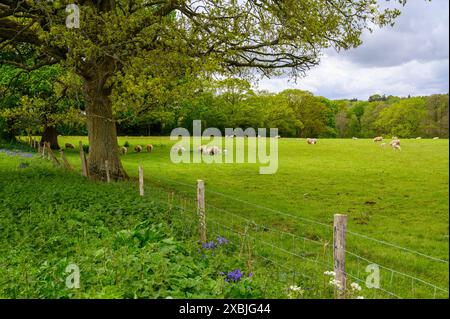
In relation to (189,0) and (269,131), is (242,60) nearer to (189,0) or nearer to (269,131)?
(189,0)

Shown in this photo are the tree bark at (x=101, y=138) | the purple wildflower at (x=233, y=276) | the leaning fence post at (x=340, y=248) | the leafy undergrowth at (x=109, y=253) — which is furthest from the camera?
the tree bark at (x=101, y=138)

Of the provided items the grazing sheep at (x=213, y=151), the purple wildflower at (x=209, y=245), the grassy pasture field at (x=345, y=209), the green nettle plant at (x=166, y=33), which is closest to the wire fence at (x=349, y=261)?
the grassy pasture field at (x=345, y=209)

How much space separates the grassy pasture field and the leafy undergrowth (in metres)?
1.25

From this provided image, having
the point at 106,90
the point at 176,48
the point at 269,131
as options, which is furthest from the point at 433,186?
the point at 269,131


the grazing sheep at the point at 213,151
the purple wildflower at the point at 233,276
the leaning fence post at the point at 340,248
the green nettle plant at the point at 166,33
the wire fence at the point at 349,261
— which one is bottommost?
the wire fence at the point at 349,261

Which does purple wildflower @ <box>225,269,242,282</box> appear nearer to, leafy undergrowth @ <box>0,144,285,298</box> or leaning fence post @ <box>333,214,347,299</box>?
leafy undergrowth @ <box>0,144,285,298</box>

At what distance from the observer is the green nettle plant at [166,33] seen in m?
13.7

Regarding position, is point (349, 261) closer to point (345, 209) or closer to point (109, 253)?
point (109, 253)

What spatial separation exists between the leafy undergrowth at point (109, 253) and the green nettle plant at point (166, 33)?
4.69 m

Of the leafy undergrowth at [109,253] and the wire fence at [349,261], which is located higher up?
the leafy undergrowth at [109,253]

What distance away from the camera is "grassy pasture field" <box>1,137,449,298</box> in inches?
363

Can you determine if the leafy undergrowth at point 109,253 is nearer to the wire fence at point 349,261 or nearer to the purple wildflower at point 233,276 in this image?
the purple wildflower at point 233,276

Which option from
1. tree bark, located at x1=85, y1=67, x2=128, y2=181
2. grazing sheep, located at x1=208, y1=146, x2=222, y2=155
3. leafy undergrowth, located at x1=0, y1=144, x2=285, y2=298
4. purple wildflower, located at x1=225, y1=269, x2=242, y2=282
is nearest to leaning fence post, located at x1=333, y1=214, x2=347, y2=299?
leafy undergrowth, located at x1=0, y1=144, x2=285, y2=298
